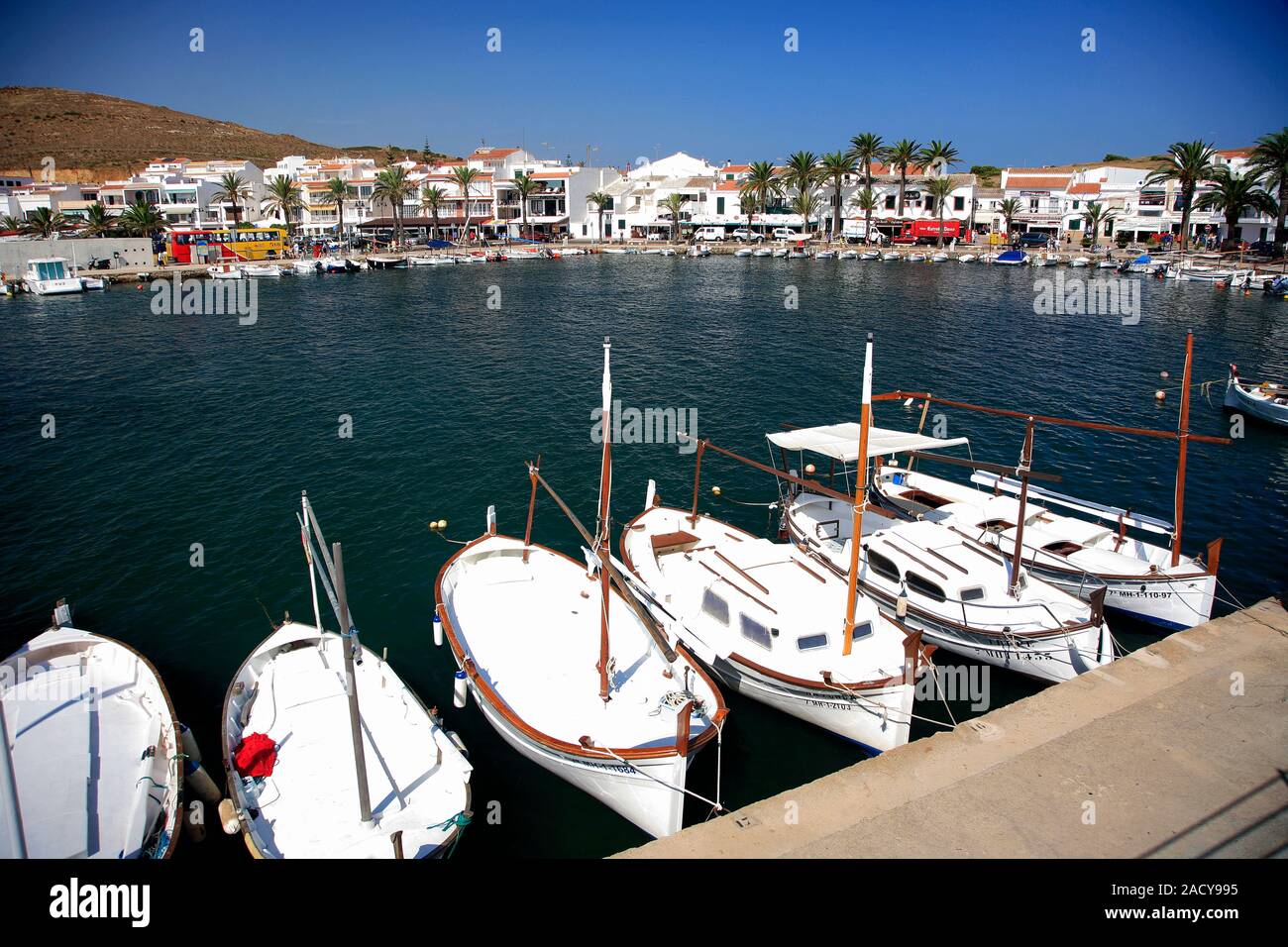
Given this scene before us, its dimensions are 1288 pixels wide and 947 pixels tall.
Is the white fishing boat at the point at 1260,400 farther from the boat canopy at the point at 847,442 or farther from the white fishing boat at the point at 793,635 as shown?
the white fishing boat at the point at 793,635

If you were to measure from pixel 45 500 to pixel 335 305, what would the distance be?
187 ft

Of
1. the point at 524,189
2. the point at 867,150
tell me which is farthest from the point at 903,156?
the point at 524,189

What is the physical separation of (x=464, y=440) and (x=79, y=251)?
312ft

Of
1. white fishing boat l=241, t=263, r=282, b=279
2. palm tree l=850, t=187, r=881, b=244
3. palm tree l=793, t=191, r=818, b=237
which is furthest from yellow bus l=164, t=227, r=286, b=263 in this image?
palm tree l=850, t=187, r=881, b=244

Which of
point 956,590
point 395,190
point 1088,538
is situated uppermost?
point 395,190

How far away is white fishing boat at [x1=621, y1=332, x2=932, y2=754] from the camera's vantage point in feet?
55.0

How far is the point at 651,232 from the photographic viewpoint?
160875mm

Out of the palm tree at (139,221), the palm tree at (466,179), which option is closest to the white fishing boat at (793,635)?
Answer: the palm tree at (139,221)

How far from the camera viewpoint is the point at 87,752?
1446 cm

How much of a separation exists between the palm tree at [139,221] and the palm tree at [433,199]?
144 feet

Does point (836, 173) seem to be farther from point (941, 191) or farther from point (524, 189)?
point (524, 189)

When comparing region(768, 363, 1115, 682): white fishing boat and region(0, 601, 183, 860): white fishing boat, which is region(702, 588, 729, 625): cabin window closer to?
region(768, 363, 1115, 682): white fishing boat

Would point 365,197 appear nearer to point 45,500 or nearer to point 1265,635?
point 45,500
